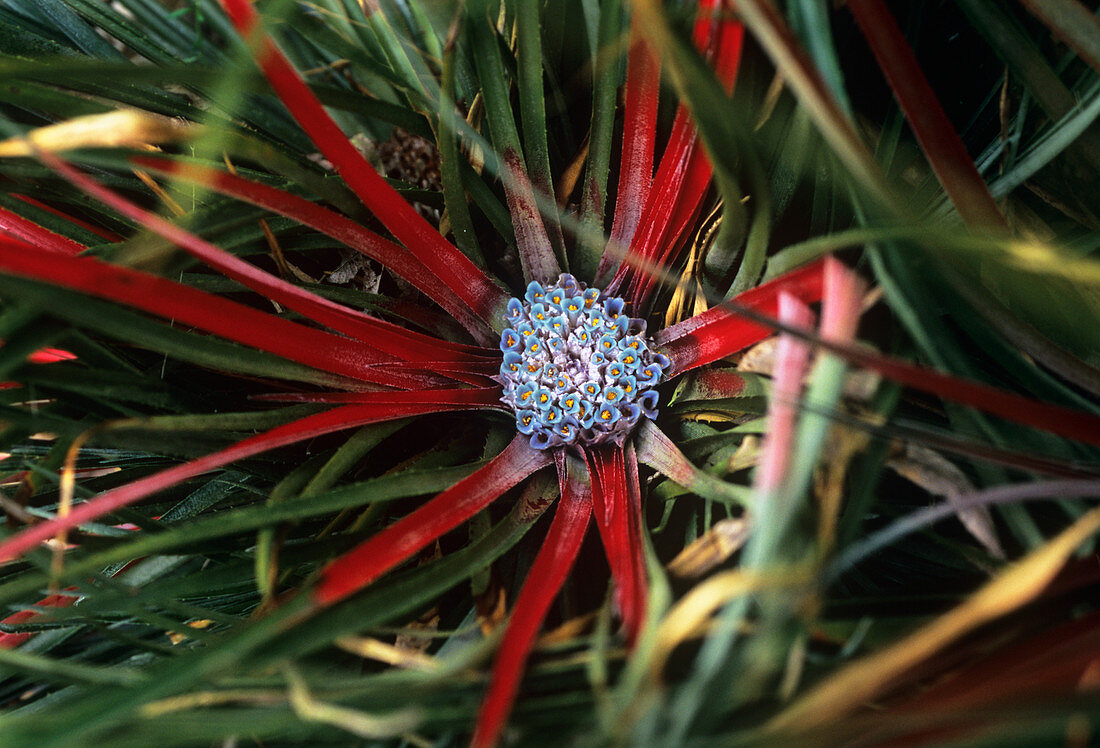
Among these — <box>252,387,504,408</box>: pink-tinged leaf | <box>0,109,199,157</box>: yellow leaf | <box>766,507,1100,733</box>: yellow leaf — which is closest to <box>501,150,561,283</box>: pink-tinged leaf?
<box>252,387,504,408</box>: pink-tinged leaf

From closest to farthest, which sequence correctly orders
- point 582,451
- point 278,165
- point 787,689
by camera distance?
point 787,689
point 278,165
point 582,451

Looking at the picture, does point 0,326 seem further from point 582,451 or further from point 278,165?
point 582,451

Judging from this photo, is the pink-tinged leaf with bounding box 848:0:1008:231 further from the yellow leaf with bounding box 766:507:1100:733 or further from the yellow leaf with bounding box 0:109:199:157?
the yellow leaf with bounding box 0:109:199:157

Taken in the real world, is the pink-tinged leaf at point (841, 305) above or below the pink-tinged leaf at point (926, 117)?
below

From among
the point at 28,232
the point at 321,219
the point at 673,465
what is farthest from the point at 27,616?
the point at 673,465

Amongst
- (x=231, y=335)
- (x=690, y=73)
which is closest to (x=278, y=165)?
(x=231, y=335)

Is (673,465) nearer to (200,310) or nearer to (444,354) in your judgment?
(444,354)

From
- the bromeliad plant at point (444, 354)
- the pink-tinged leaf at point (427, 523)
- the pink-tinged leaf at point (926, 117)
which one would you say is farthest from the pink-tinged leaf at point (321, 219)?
the pink-tinged leaf at point (926, 117)

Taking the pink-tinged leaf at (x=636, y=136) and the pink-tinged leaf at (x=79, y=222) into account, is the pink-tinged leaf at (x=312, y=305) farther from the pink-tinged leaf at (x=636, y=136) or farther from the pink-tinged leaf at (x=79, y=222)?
the pink-tinged leaf at (x=636, y=136)
